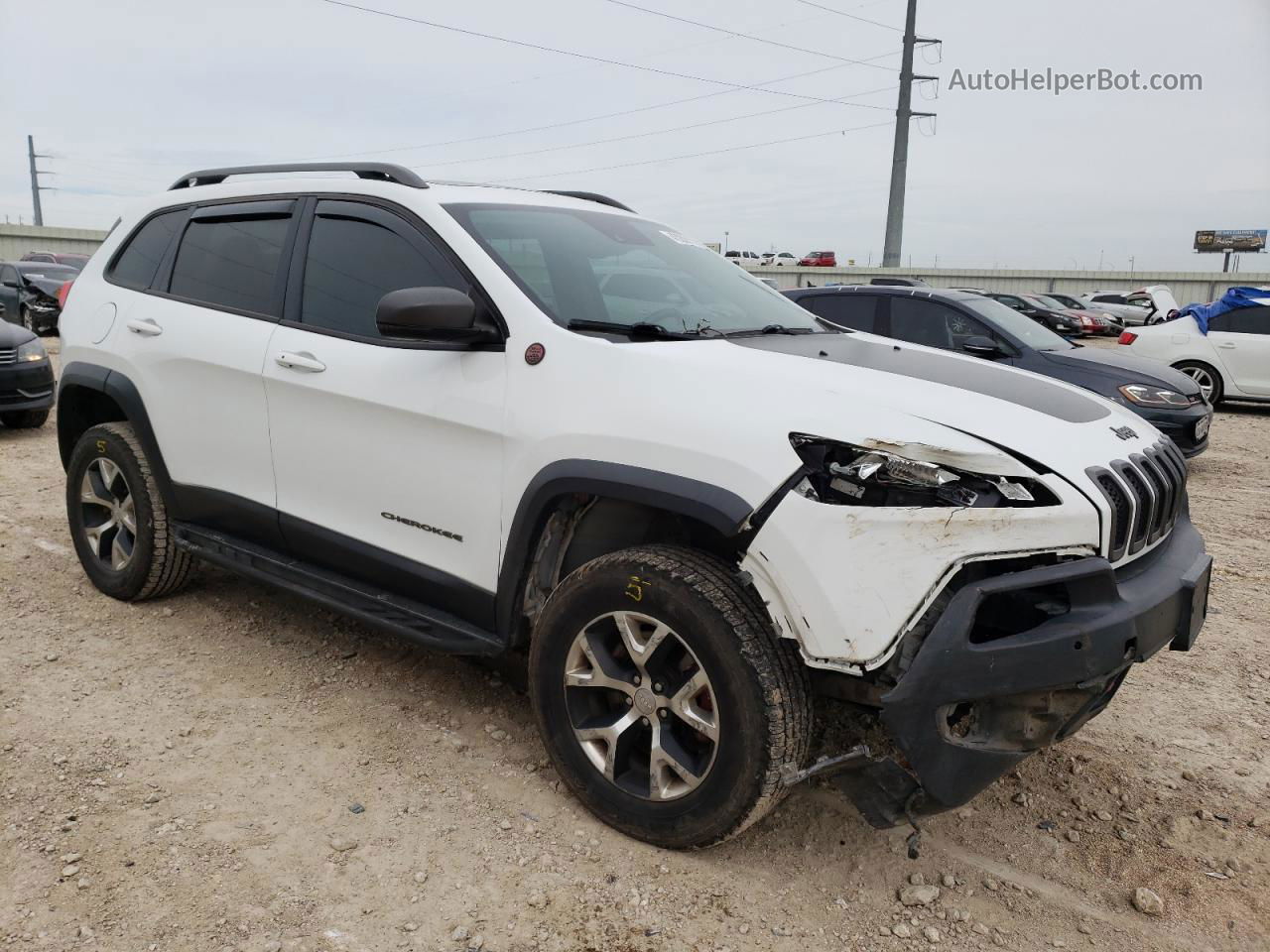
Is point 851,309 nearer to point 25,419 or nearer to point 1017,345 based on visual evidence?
point 1017,345

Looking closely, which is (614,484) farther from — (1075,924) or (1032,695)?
(1075,924)

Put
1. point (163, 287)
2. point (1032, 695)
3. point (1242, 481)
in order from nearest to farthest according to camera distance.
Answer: point (1032, 695) < point (163, 287) < point (1242, 481)

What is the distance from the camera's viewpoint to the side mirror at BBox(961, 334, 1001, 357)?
7.53 m

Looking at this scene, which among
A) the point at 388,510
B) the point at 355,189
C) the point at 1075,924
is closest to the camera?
the point at 1075,924

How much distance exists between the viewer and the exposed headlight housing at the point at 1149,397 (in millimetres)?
8070

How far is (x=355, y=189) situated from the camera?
11.5ft

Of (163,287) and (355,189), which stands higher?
(355,189)

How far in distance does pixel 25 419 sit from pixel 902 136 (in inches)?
1196

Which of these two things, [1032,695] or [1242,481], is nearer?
[1032,695]

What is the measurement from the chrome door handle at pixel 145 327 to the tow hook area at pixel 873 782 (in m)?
3.22

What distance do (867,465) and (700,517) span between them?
17.5 inches

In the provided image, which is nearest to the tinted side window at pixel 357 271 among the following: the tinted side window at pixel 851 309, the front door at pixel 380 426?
the front door at pixel 380 426

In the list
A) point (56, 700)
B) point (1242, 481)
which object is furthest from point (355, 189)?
point (1242, 481)

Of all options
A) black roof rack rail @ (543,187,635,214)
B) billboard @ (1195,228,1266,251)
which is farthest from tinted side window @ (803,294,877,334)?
Result: billboard @ (1195,228,1266,251)
